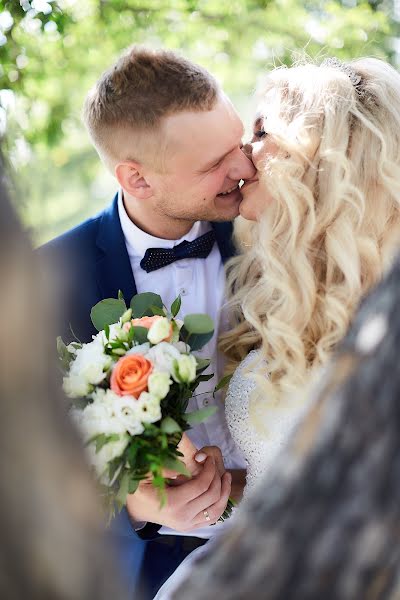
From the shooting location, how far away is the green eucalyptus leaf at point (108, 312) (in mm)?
2977

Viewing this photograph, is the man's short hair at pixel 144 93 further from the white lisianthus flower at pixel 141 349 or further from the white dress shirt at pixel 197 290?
the white lisianthus flower at pixel 141 349

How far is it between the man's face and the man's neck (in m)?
0.07

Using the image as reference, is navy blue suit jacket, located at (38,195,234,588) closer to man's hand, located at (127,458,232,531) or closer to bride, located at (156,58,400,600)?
man's hand, located at (127,458,232,531)

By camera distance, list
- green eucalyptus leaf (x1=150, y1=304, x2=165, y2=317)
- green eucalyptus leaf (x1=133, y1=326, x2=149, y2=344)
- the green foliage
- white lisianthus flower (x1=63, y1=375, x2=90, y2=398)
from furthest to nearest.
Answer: the green foliage < green eucalyptus leaf (x1=150, y1=304, x2=165, y2=317) < green eucalyptus leaf (x1=133, y1=326, x2=149, y2=344) < white lisianthus flower (x1=63, y1=375, x2=90, y2=398)

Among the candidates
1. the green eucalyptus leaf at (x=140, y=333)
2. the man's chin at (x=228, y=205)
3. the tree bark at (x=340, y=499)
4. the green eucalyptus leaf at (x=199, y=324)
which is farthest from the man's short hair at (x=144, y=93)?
the tree bark at (x=340, y=499)

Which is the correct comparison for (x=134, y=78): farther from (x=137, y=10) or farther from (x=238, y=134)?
(x=137, y=10)

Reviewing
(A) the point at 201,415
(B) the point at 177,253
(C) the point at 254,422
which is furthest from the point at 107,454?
(B) the point at 177,253

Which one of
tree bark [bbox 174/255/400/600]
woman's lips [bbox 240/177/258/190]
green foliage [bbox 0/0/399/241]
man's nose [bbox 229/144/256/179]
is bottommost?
green foliage [bbox 0/0/399/241]

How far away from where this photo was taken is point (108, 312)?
9.78ft

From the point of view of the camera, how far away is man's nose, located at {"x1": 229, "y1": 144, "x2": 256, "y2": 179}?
346 cm

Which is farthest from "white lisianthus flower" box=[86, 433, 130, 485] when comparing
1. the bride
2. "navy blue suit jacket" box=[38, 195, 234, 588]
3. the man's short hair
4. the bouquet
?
the man's short hair

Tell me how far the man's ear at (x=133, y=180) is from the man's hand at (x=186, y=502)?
4.58 ft

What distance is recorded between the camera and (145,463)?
2506 mm

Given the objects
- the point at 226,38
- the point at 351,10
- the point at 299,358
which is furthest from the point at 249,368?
the point at 226,38
